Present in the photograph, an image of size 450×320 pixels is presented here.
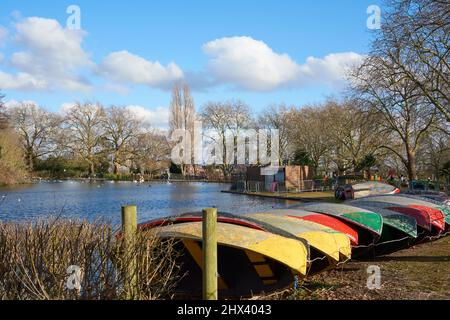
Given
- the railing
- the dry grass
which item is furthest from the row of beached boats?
the railing

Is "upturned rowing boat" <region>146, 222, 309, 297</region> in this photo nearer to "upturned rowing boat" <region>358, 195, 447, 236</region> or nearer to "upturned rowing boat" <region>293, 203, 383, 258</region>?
"upturned rowing boat" <region>293, 203, 383, 258</region>

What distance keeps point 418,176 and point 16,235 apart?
5465 cm

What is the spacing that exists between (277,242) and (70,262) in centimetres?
333

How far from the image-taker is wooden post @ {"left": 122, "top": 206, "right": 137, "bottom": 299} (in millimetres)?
5445

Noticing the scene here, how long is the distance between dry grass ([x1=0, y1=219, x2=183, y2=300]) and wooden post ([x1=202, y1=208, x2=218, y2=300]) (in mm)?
675

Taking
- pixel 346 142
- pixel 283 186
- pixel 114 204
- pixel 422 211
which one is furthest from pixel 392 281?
pixel 346 142

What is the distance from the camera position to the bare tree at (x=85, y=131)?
72.9 meters

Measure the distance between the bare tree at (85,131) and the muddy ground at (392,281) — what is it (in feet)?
222

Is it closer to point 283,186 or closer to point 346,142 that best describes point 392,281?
point 283,186

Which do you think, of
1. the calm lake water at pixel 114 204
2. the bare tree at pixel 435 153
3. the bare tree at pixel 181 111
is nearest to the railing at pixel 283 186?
the calm lake water at pixel 114 204

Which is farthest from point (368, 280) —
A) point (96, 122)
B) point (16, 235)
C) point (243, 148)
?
point (96, 122)

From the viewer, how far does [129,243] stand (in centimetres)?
566

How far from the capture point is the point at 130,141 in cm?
7656
